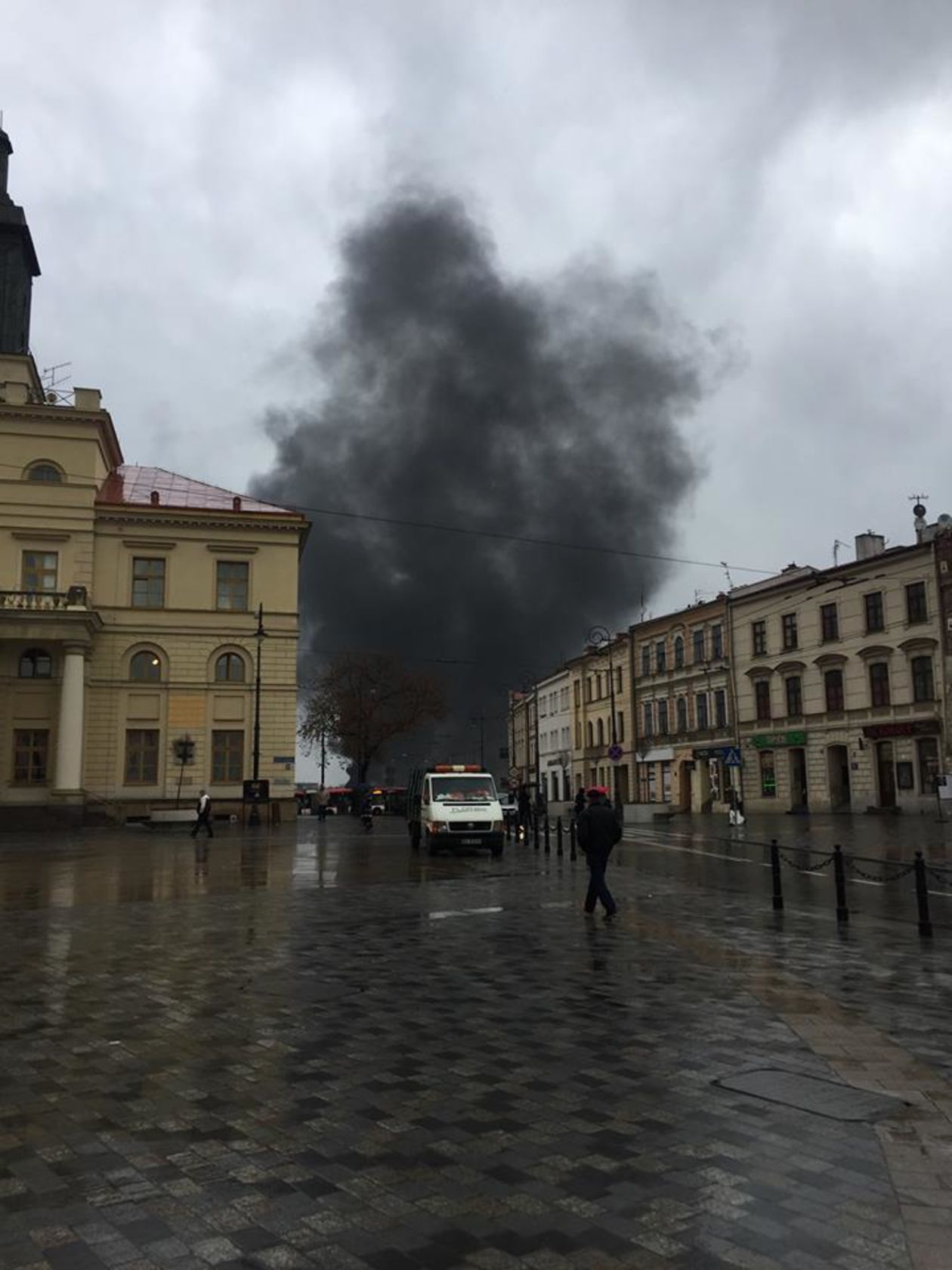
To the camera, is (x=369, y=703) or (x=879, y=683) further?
(x=369, y=703)

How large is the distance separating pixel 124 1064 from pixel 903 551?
4387cm

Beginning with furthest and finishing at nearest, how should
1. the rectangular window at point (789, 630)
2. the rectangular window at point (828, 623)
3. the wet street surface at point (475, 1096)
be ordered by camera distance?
1. the rectangular window at point (789, 630)
2. the rectangular window at point (828, 623)
3. the wet street surface at point (475, 1096)

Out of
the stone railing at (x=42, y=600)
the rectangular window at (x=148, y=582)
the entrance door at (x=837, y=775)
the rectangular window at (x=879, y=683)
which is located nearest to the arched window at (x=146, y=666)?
the rectangular window at (x=148, y=582)

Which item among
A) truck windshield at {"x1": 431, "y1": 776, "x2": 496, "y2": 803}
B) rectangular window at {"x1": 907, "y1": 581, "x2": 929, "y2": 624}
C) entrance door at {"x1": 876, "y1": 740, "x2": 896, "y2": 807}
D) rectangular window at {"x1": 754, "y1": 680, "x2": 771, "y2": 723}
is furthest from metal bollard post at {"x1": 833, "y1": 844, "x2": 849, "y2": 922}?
rectangular window at {"x1": 754, "y1": 680, "x2": 771, "y2": 723}

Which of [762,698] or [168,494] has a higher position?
[168,494]

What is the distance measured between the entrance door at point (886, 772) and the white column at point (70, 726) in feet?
120

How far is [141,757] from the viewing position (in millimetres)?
45969

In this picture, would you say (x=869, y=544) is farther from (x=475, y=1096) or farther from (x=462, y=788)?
(x=475, y=1096)

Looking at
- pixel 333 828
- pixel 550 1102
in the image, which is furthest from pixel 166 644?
Answer: pixel 550 1102

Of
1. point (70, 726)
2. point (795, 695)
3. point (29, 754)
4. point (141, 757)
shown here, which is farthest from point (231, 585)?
point (795, 695)

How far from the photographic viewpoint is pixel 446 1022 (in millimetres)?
6754

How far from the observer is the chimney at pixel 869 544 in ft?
169

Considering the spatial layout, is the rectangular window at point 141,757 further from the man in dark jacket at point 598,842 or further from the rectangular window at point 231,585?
the man in dark jacket at point 598,842

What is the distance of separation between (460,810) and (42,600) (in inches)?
1084
